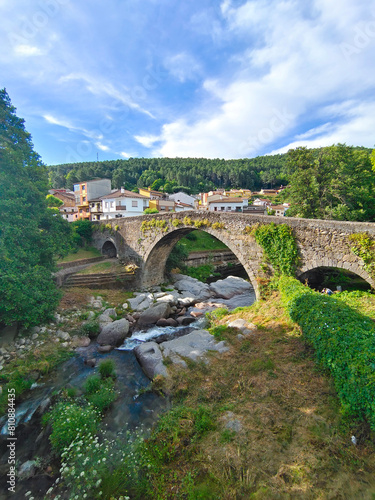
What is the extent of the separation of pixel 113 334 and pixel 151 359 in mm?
3337

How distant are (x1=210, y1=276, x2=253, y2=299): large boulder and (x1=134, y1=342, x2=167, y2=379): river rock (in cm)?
1053

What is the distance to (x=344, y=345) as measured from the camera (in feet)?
16.6

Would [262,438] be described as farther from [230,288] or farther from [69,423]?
[230,288]

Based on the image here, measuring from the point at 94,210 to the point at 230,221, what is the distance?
3325 centimetres

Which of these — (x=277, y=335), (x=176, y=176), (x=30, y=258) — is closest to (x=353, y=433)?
(x=277, y=335)

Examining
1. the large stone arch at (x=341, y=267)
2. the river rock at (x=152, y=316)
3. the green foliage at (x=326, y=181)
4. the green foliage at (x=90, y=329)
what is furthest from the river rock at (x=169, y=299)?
the green foliage at (x=326, y=181)

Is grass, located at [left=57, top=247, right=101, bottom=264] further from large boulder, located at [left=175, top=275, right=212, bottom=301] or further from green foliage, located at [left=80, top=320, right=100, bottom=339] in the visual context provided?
green foliage, located at [left=80, top=320, right=100, bottom=339]

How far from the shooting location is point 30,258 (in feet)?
31.2

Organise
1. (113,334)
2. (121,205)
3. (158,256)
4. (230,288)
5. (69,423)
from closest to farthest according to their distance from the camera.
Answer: (69,423), (113,334), (158,256), (230,288), (121,205)

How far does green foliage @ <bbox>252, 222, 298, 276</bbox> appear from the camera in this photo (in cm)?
977

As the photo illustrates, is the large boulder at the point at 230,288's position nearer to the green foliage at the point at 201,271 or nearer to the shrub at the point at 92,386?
the green foliage at the point at 201,271

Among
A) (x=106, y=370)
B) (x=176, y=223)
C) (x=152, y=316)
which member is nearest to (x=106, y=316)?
(x=152, y=316)

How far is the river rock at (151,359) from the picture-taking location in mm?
7844

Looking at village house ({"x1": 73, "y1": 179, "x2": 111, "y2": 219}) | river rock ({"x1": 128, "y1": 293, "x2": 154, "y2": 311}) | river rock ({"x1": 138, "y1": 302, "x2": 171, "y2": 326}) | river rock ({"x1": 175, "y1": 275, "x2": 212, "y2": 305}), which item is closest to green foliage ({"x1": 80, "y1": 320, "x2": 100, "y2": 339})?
river rock ({"x1": 138, "y1": 302, "x2": 171, "y2": 326})
